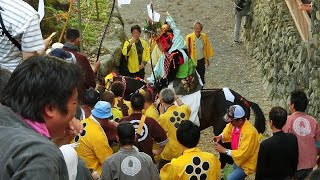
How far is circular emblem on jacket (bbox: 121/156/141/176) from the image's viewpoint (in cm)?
553

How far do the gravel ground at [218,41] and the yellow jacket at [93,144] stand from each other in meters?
4.24

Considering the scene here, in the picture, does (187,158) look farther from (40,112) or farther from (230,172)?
(40,112)

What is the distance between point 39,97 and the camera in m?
2.43

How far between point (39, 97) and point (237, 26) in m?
13.5

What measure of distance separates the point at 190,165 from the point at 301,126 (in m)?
1.90

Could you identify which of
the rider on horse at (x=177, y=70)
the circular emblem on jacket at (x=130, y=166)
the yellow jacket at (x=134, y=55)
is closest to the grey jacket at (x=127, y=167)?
the circular emblem on jacket at (x=130, y=166)

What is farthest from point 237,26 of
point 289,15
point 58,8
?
point 58,8

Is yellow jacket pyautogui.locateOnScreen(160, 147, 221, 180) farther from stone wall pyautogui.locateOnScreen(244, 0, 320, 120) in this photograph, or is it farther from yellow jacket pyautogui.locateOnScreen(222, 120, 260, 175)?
stone wall pyautogui.locateOnScreen(244, 0, 320, 120)

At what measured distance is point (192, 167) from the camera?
5770 mm

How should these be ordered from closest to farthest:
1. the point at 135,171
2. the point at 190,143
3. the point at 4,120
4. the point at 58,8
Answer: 1. the point at 4,120
2. the point at 135,171
3. the point at 190,143
4. the point at 58,8

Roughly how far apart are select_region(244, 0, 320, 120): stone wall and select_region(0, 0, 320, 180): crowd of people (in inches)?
73.3

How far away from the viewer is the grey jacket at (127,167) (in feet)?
18.1

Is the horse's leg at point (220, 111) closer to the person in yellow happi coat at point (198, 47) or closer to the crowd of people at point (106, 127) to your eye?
the crowd of people at point (106, 127)

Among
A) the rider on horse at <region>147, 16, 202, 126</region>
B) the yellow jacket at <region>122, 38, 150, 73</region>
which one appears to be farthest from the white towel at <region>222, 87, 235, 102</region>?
the yellow jacket at <region>122, 38, 150, 73</region>
